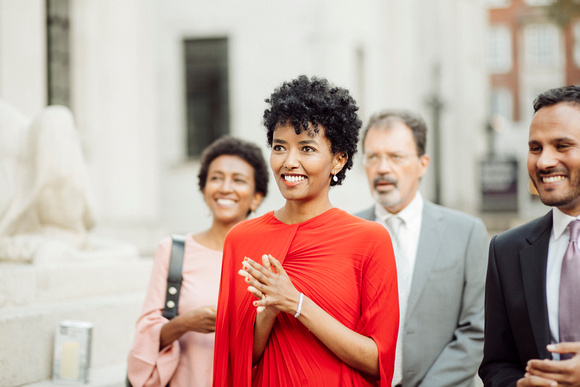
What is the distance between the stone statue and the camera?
5.33 meters

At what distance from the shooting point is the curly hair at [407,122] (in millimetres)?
3979

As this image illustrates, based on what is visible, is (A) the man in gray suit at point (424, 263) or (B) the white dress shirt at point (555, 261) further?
(A) the man in gray suit at point (424, 263)

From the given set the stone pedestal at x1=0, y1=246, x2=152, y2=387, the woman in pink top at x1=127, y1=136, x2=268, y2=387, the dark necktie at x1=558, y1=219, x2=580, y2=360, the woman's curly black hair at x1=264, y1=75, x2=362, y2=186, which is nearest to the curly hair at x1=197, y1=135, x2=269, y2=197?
the woman in pink top at x1=127, y1=136, x2=268, y2=387

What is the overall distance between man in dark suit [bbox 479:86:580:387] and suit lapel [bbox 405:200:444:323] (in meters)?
0.89

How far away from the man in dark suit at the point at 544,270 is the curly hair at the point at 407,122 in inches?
55.7

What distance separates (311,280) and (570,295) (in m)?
0.89

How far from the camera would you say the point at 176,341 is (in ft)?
11.5

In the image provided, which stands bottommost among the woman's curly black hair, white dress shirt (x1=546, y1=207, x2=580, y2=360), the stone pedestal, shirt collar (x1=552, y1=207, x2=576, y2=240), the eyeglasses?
the stone pedestal

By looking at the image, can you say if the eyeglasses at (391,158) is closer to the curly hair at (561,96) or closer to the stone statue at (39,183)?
the curly hair at (561,96)

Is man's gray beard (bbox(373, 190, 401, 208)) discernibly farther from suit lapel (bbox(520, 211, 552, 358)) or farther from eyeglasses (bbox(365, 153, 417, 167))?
suit lapel (bbox(520, 211, 552, 358))

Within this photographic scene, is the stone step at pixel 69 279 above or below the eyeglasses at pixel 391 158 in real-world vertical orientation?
below

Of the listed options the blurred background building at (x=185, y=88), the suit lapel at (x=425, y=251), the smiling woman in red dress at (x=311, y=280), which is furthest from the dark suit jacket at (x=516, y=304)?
the blurred background building at (x=185, y=88)

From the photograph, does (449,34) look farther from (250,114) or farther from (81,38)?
(81,38)

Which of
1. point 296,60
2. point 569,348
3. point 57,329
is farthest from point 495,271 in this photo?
point 296,60
